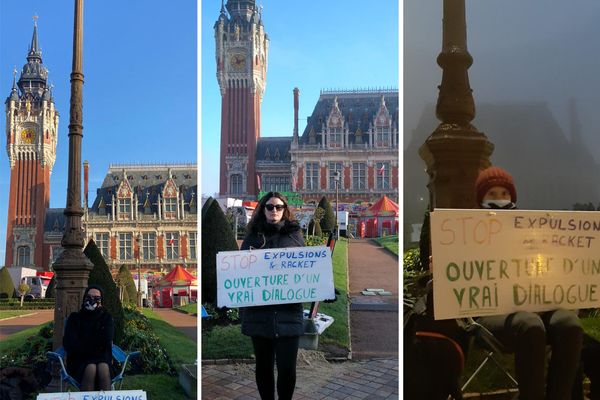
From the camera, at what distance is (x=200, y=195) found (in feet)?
18.5

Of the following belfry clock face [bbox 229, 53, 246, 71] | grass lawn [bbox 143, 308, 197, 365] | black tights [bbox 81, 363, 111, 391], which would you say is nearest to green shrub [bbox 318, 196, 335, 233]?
belfry clock face [bbox 229, 53, 246, 71]

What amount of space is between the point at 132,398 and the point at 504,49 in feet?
15.9

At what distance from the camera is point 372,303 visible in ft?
17.8

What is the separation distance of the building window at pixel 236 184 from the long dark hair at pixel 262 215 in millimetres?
374

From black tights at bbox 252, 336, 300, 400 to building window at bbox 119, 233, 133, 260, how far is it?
1596mm

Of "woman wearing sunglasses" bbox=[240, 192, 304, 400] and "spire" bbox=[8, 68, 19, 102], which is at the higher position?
"spire" bbox=[8, 68, 19, 102]

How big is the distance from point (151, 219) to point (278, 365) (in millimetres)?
2045

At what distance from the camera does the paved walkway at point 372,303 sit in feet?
17.5

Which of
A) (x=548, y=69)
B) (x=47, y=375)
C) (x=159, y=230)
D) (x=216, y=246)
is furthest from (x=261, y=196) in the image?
(x=548, y=69)

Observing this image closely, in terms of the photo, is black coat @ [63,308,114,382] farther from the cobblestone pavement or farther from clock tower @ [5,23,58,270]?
the cobblestone pavement

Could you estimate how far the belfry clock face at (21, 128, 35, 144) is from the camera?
5.60m

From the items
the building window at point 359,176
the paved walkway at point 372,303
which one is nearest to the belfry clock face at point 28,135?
the building window at point 359,176

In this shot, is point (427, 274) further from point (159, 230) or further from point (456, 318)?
point (159, 230)

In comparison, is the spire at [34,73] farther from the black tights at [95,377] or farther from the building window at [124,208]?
the black tights at [95,377]
